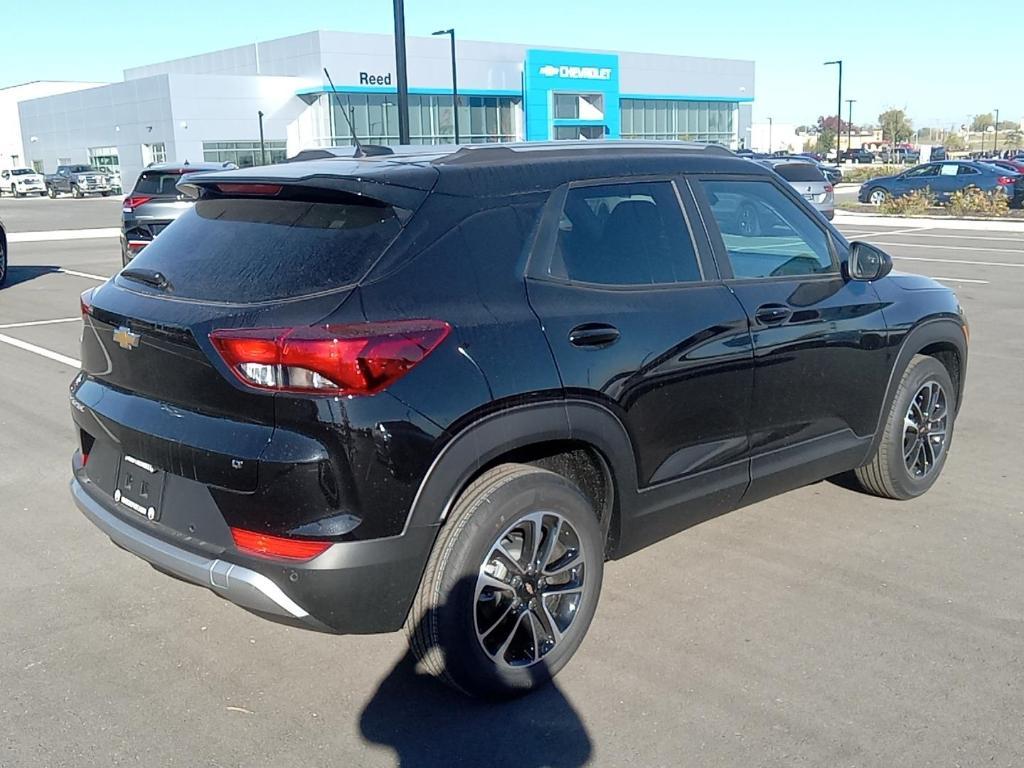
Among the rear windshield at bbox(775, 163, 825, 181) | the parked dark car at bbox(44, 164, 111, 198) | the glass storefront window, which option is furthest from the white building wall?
the rear windshield at bbox(775, 163, 825, 181)

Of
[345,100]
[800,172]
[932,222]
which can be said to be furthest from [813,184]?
[345,100]

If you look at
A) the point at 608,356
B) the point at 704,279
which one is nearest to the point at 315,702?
the point at 608,356

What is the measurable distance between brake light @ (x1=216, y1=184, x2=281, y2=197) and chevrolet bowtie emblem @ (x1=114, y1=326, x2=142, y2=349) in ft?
2.10

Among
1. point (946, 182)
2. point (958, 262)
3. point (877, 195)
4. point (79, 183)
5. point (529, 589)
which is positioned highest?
point (79, 183)

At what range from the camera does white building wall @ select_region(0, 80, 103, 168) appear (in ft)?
273

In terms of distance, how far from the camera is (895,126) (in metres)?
103

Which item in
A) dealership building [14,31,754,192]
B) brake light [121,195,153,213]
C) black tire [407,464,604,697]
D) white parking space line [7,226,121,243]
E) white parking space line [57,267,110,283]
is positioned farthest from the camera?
dealership building [14,31,754,192]

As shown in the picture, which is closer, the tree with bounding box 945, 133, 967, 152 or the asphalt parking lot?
the asphalt parking lot

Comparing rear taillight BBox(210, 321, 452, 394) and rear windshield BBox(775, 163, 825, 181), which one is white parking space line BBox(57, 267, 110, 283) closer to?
rear taillight BBox(210, 321, 452, 394)

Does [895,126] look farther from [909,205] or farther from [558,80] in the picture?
[909,205]

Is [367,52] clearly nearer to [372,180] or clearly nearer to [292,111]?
[292,111]

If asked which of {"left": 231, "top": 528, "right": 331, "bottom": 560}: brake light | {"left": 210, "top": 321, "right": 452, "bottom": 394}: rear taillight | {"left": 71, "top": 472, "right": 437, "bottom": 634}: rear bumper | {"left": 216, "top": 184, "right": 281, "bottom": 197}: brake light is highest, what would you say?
{"left": 216, "top": 184, "right": 281, "bottom": 197}: brake light

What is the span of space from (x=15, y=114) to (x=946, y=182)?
83877 mm

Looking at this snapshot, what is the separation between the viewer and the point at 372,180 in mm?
3445
